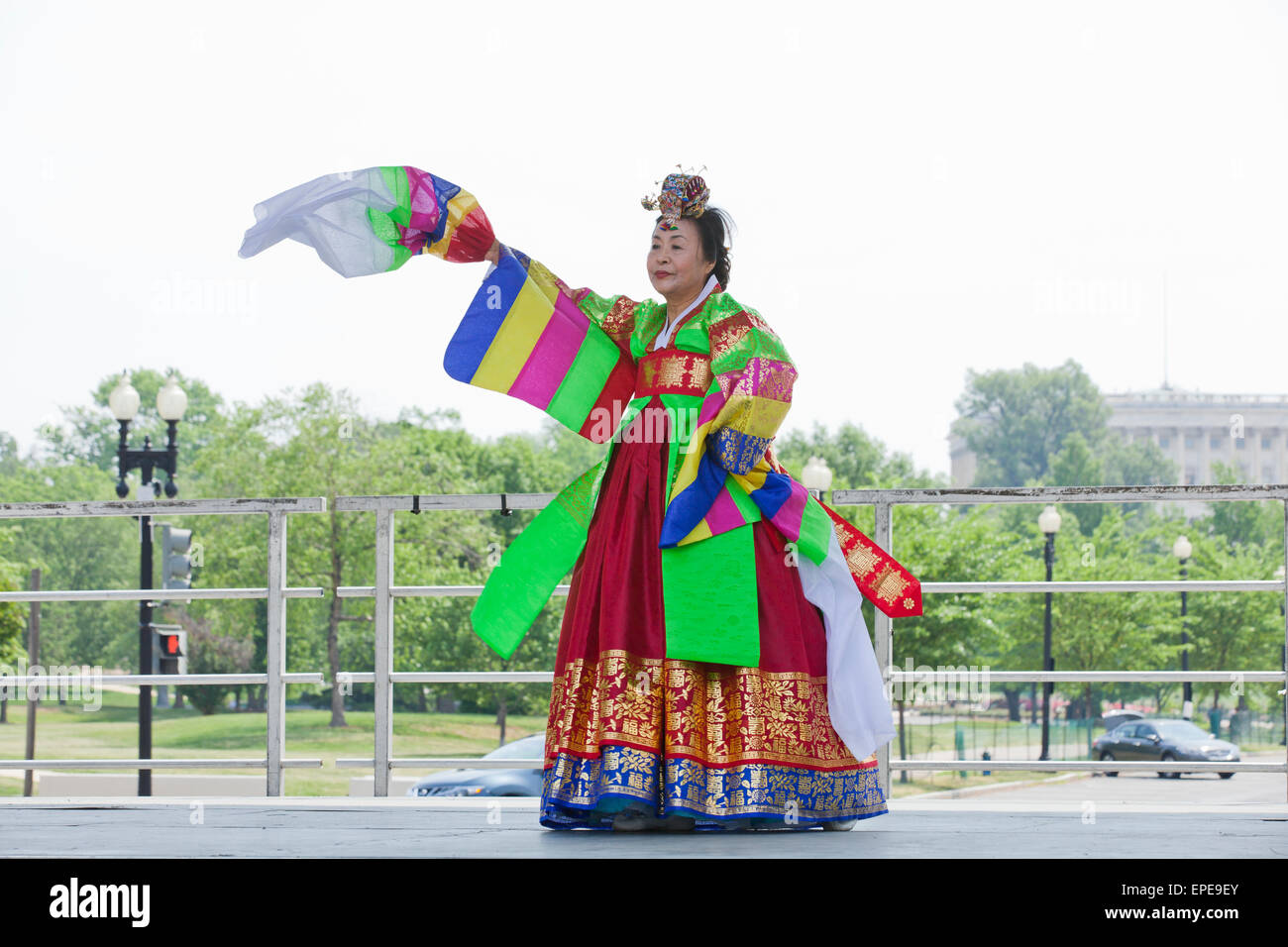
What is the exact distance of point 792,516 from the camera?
3473mm

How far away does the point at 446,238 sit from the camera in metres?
3.79

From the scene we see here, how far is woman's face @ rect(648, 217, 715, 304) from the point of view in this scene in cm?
364

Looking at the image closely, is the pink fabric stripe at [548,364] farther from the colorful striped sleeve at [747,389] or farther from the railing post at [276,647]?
the railing post at [276,647]

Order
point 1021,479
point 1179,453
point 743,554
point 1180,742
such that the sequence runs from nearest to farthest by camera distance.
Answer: point 743,554 < point 1180,742 < point 1021,479 < point 1179,453

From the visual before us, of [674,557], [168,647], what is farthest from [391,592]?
[168,647]

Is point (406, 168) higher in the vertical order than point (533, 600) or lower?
higher

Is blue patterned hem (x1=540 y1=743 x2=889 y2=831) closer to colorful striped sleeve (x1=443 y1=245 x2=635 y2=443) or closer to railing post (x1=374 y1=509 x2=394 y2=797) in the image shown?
colorful striped sleeve (x1=443 y1=245 x2=635 y2=443)

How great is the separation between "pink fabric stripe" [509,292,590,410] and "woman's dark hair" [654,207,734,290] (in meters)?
0.41

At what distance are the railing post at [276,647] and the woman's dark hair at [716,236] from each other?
165 centimetres

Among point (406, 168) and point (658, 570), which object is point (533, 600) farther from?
point (406, 168)

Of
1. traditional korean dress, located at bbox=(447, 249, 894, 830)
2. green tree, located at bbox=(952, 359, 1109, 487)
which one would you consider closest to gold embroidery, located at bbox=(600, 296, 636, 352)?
traditional korean dress, located at bbox=(447, 249, 894, 830)

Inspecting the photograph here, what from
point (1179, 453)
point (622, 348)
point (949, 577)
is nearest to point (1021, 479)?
point (1179, 453)
